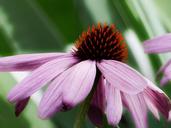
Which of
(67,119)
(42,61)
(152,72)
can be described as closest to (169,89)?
(152,72)

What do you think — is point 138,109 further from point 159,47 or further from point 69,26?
point 69,26

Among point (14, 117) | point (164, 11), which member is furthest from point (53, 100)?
point (164, 11)

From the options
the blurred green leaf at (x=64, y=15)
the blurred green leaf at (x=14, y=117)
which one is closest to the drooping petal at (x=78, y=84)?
the blurred green leaf at (x=14, y=117)

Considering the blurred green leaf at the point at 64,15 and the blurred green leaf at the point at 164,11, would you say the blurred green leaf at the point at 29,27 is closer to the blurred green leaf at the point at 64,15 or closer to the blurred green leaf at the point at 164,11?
the blurred green leaf at the point at 64,15

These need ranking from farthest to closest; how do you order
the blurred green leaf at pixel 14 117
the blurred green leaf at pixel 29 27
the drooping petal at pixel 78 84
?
the blurred green leaf at pixel 29 27 < the blurred green leaf at pixel 14 117 < the drooping petal at pixel 78 84

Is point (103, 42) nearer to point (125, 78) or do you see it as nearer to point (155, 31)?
point (125, 78)

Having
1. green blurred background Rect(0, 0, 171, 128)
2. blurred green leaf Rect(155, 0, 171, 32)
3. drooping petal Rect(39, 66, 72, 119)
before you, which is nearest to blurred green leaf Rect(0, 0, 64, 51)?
green blurred background Rect(0, 0, 171, 128)
